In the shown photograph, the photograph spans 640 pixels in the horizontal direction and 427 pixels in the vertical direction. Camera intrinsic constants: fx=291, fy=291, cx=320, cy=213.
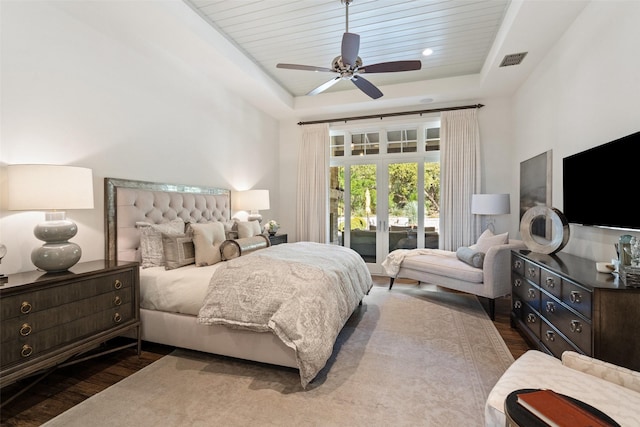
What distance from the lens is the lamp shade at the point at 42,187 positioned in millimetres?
1922

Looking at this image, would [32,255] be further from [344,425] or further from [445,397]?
[445,397]

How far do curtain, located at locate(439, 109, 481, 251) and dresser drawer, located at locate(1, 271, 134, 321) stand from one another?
4.48 metres

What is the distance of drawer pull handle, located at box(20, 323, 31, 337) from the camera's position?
66.5 inches

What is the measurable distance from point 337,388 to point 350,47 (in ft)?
9.18

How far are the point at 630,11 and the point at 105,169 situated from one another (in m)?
4.34

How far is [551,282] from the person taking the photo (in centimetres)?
213

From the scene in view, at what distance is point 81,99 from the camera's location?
2.52 metres

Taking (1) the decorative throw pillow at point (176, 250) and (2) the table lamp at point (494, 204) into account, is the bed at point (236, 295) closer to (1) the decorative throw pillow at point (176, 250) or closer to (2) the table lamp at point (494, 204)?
(1) the decorative throw pillow at point (176, 250)

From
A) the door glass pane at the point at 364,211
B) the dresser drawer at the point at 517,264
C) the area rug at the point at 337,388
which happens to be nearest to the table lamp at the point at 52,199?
the area rug at the point at 337,388

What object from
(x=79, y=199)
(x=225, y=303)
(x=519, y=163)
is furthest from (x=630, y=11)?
(x=79, y=199)

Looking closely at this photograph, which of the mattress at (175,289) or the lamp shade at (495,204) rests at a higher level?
the lamp shade at (495,204)

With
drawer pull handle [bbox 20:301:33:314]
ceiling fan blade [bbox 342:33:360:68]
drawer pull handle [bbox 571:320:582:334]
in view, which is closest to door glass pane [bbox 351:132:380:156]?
ceiling fan blade [bbox 342:33:360:68]

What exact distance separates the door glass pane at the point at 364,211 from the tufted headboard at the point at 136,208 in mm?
2912

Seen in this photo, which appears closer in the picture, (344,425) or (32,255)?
(344,425)
